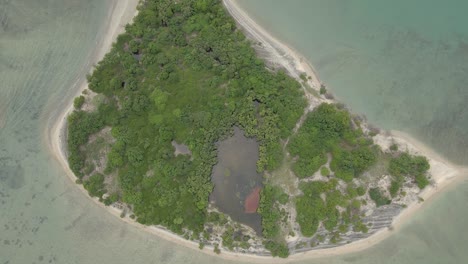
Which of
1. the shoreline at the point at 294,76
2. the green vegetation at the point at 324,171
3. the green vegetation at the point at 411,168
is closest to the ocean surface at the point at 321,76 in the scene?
the shoreline at the point at 294,76

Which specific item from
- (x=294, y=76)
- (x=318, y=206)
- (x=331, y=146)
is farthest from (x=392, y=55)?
(x=318, y=206)

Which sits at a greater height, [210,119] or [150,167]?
[210,119]

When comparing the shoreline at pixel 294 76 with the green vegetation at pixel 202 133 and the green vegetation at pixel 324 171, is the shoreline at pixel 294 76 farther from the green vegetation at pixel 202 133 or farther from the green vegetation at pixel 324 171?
the green vegetation at pixel 324 171

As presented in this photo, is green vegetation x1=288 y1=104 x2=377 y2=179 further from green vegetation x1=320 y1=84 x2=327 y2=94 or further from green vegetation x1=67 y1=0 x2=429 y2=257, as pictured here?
green vegetation x1=320 y1=84 x2=327 y2=94

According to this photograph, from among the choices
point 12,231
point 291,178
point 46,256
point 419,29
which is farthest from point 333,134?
point 12,231

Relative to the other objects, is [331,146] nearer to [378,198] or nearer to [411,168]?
[378,198]

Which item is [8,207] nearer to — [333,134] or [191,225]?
[191,225]
